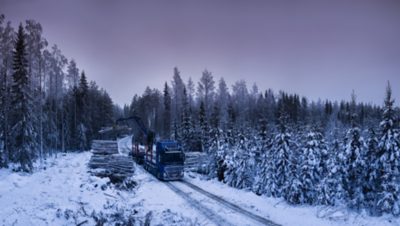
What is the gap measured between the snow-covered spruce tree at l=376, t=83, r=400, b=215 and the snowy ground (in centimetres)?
78

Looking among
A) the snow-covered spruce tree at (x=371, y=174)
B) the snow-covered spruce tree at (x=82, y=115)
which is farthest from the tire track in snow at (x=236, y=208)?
the snow-covered spruce tree at (x=82, y=115)

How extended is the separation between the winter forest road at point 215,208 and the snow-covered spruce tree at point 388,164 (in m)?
5.79

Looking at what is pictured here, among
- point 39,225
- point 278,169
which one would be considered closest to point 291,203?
point 278,169

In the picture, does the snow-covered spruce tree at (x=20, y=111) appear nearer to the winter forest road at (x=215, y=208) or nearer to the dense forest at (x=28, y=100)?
the dense forest at (x=28, y=100)

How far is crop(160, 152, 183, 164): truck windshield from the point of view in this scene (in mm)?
28938

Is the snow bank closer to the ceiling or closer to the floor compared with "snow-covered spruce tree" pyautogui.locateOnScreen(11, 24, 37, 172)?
closer to the floor

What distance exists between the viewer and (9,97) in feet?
91.9

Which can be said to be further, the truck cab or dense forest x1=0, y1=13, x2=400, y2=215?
the truck cab

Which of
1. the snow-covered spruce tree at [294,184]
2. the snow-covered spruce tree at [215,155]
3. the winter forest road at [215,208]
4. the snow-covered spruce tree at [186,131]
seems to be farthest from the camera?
the snow-covered spruce tree at [186,131]

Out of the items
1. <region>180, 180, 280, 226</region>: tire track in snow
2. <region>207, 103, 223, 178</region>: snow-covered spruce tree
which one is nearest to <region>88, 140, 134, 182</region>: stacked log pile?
<region>180, 180, 280, 226</region>: tire track in snow

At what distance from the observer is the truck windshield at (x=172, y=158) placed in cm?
2894

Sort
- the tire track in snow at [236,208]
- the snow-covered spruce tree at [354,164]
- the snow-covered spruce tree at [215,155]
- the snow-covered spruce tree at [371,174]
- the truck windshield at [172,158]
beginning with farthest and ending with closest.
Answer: the truck windshield at [172,158], the snow-covered spruce tree at [215,155], the snow-covered spruce tree at [354,164], the snow-covered spruce tree at [371,174], the tire track in snow at [236,208]

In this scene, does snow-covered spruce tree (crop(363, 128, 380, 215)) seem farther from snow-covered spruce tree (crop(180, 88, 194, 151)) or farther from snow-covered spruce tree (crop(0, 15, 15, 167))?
snow-covered spruce tree (crop(180, 88, 194, 151))

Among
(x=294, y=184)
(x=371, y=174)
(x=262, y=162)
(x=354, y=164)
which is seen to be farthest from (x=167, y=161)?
(x=371, y=174)
